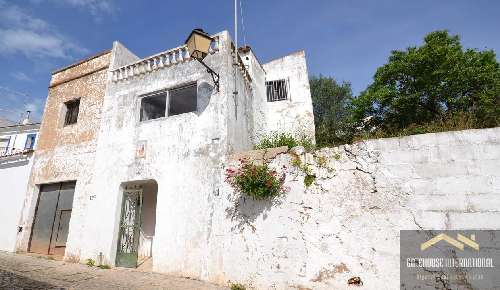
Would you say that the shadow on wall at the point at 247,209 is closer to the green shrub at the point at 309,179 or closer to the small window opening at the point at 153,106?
the green shrub at the point at 309,179

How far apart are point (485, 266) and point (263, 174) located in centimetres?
417

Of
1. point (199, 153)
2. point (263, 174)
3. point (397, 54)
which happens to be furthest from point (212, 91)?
point (397, 54)

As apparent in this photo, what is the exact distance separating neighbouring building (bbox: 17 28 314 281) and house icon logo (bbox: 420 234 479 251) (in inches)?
168

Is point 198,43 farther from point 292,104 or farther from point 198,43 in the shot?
point 292,104

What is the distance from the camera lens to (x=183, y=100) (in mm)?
9000

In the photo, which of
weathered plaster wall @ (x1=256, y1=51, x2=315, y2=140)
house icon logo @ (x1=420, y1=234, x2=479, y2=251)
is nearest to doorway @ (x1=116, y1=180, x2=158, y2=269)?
weathered plaster wall @ (x1=256, y1=51, x2=315, y2=140)

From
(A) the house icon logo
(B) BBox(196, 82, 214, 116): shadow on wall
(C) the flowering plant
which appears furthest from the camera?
(B) BBox(196, 82, 214, 116): shadow on wall

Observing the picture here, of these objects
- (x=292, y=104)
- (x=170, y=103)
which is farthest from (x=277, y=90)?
(x=170, y=103)

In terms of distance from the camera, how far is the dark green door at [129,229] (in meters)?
8.34

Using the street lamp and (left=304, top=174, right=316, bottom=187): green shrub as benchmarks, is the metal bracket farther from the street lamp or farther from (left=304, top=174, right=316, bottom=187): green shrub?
(left=304, top=174, right=316, bottom=187): green shrub

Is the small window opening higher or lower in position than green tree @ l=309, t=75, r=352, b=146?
lower

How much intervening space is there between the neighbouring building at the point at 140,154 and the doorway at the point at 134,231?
0.10 feet

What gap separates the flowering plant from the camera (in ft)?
20.6

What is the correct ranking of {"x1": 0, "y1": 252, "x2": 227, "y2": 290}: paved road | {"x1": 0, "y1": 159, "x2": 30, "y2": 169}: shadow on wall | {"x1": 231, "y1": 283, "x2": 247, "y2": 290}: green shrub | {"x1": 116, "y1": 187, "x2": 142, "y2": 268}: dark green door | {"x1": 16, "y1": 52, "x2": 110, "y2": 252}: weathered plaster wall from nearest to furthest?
{"x1": 0, "y1": 252, "x2": 227, "y2": 290}: paved road, {"x1": 231, "y1": 283, "x2": 247, "y2": 290}: green shrub, {"x1": 116, "y1": 187, "x2": 142, "y2": 268}: dark green door, {"x1": 16, "y1": 52, "x2": 110, "y2": 252}: weathered plaster wall, {"x1": 0, "y1": 159, "x2": 30, "y2": 169}: shadow on wall
